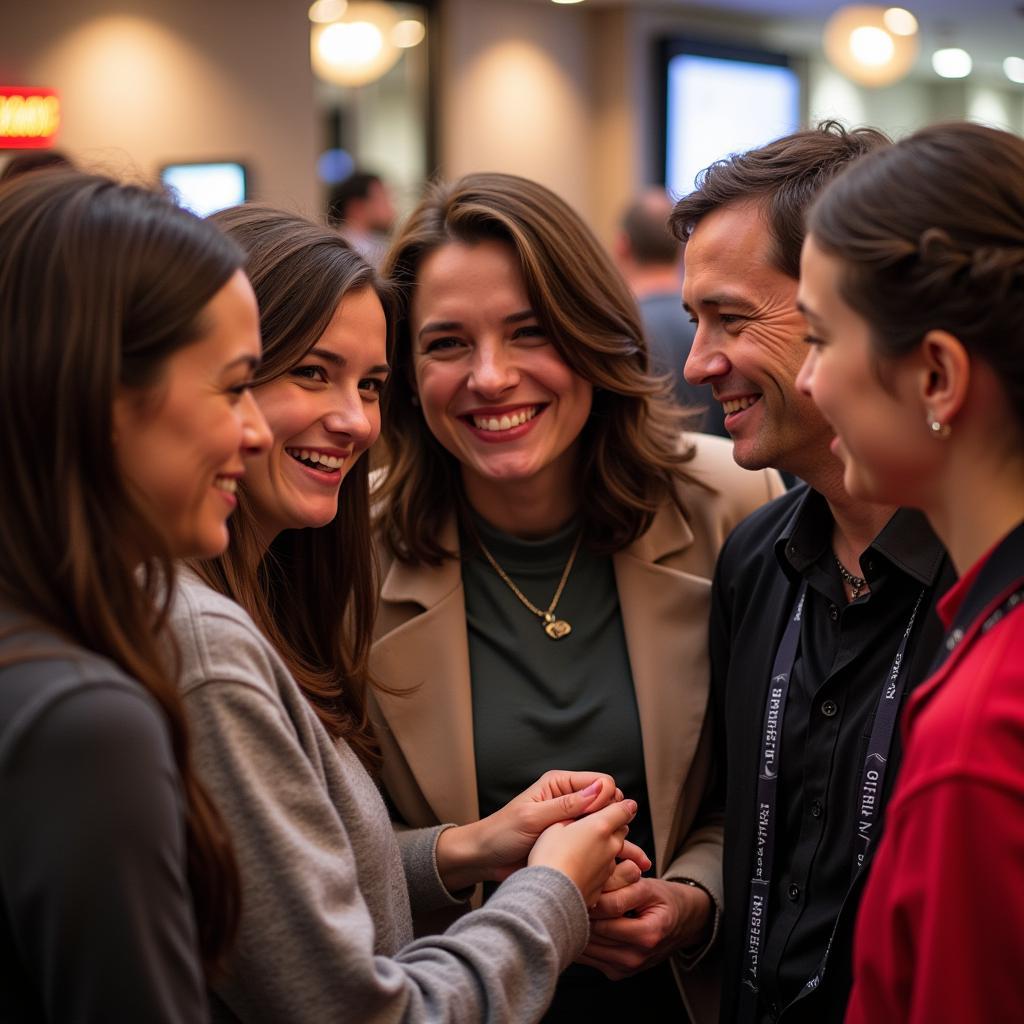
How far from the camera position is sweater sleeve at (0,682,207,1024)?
1059 mm

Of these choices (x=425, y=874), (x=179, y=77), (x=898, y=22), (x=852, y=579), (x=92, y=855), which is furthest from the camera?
(x=898, y=22)

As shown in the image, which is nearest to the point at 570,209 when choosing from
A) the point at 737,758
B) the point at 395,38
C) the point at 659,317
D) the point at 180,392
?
the point at 737,758

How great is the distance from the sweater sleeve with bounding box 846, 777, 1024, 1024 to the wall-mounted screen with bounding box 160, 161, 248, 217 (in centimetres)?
635

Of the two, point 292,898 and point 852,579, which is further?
point 852,579

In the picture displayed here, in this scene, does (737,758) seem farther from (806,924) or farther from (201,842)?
(201,842)

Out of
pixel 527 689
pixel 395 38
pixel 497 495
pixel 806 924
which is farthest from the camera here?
pixel 395 38

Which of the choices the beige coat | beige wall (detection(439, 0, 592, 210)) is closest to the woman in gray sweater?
the beige coat

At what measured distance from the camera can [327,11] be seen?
8.98m

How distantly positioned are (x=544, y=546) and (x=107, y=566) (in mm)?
1303

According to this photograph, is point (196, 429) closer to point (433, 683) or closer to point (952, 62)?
point (433, 683)

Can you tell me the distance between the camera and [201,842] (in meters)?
1.24

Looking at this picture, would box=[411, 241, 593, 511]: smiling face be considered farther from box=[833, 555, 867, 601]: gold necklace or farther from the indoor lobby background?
the indoor lobby background

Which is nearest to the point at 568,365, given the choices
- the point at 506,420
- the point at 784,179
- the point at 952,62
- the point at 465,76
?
the point at 506,420

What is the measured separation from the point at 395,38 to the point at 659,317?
5415 millimetres
